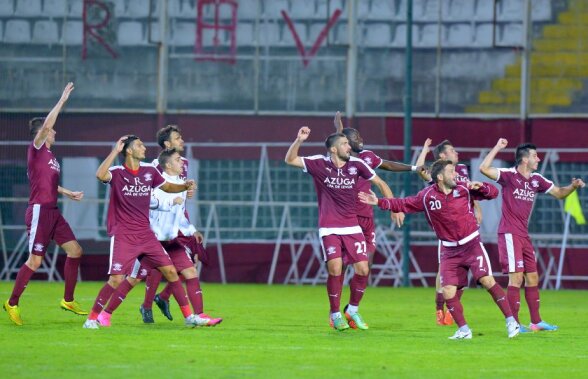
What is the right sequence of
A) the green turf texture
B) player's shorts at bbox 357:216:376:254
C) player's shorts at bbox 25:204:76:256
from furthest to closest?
player's shorts at bbox 357:216:376:254 → player's shorts at bbox 25:204:76:256 → the green turf texture

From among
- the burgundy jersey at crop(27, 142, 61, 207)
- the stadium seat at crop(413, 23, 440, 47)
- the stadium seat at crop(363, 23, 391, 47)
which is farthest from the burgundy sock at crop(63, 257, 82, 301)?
the stadium seat at crop(413, 23, 440, 47)

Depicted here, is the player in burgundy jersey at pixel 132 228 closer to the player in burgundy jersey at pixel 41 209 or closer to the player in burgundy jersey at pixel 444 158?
the player in burgundy jersey at pixel 41 209

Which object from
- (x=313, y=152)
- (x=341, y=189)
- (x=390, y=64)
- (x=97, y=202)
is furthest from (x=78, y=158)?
(x=341, y=189)

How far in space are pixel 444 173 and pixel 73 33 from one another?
601 inches

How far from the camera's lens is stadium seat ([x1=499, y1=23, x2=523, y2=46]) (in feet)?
87.6

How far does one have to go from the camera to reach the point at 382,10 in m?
27.0

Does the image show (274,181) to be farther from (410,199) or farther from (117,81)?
(410,199)

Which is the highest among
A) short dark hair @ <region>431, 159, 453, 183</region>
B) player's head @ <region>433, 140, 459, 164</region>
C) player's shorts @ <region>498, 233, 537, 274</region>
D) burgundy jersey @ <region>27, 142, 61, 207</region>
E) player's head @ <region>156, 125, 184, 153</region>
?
player's head @ <region>156, 125, 184, 153</region>

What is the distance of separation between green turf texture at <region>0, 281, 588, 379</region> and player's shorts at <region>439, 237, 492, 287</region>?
1.97ft

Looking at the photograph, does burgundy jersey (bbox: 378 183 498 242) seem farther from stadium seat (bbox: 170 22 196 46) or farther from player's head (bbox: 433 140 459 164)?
stadium seat (bbox: 170 22 196 46)

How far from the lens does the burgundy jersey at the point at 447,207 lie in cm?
1356

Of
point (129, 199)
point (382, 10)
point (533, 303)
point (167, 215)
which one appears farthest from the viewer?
point (382, 10)

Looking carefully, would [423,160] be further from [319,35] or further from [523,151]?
[319,35]

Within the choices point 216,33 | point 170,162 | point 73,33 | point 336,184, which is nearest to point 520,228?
point 336,184
